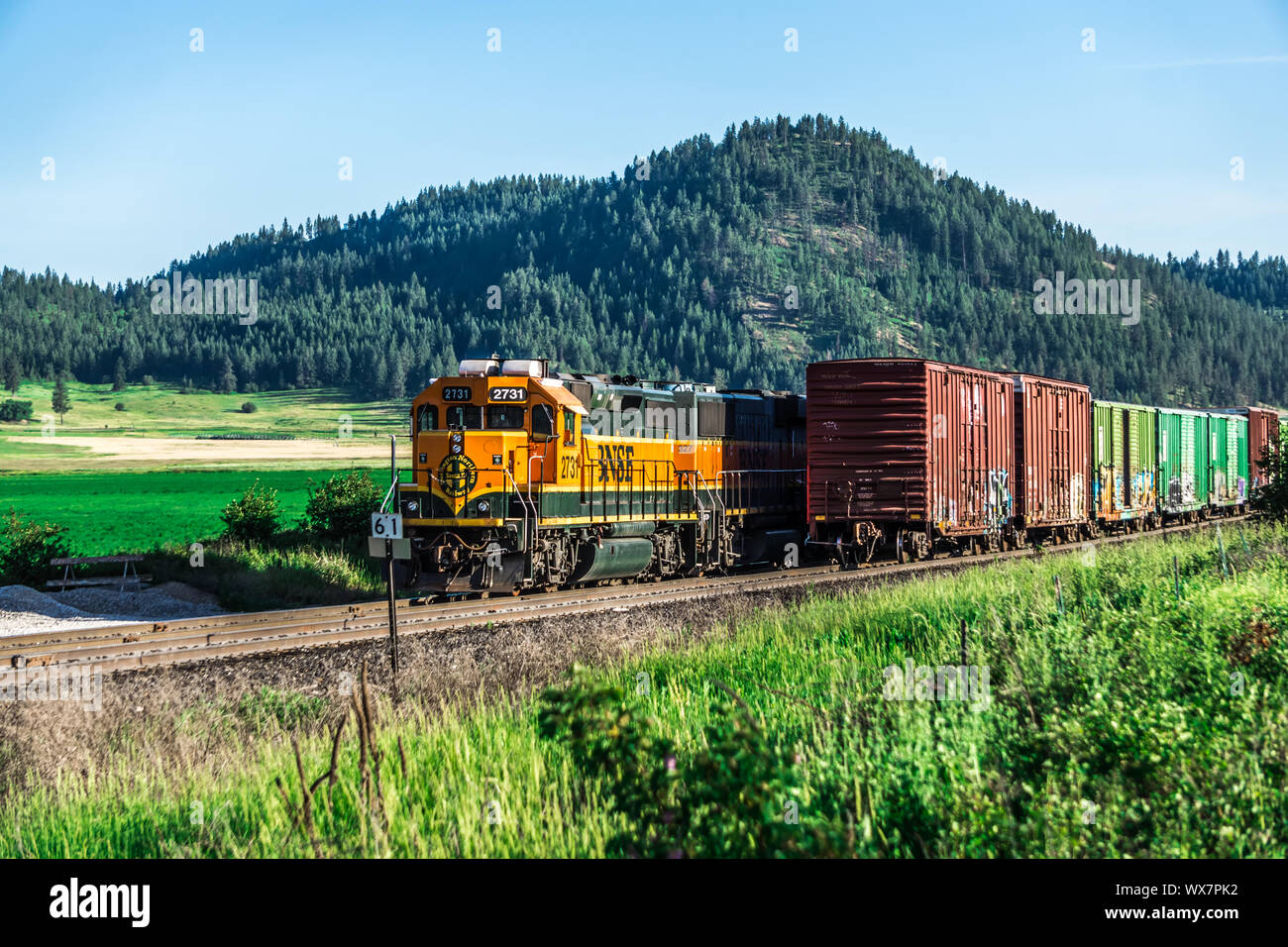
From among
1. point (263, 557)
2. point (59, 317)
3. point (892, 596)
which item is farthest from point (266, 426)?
point (892, 596)

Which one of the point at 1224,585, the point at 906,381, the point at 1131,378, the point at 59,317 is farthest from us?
the point at 59,317

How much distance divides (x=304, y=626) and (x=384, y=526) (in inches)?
97.9

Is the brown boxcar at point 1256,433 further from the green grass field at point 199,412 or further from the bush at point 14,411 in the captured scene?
the bush at point 14,411

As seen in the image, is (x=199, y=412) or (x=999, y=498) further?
Answer: (x=199, y=412)

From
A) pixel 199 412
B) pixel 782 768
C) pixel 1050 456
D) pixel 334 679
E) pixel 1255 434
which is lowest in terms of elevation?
pixel 334 679

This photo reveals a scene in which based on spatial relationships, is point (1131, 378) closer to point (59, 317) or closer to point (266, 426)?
point (266, 426)

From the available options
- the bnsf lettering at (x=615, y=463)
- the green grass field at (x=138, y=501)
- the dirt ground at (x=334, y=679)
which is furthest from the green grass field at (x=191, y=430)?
the dirt ground at (x=334, y=679)

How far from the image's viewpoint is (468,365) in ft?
70.0

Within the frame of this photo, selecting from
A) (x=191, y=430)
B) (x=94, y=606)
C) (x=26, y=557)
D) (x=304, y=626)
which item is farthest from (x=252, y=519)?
(x=191, y=430)

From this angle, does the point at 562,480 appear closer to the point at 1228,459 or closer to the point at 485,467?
the point at 485,467

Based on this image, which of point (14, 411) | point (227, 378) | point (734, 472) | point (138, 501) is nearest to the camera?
point (734, 472)

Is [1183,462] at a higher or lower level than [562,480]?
lower

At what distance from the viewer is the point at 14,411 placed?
13438 cm

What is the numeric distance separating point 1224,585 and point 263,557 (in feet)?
69.1
